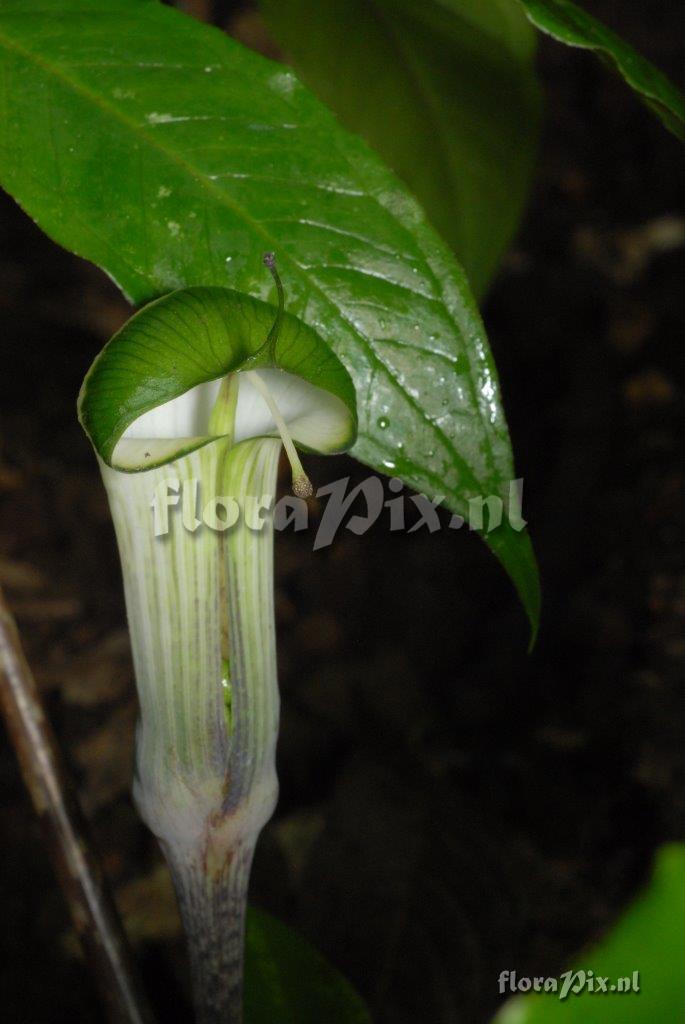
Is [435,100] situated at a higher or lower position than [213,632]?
higher

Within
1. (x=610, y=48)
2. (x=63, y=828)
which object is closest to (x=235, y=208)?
(x=610, y=48)

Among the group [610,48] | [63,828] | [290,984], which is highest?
[610,48]

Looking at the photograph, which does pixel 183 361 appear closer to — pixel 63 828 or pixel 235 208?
pixel 235 208

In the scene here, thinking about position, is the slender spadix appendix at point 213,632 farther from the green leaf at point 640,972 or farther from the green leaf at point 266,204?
the green leaf at point 640,972

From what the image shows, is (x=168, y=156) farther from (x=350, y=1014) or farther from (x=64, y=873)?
(x=350, y=1014)

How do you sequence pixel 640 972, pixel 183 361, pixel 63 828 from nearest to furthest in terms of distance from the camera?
pixel 640 972, pixel 183 361, pixel 63 828

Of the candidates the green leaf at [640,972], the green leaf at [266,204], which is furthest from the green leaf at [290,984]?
the green leaf at [640,972]

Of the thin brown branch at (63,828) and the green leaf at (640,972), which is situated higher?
the green leaf at (640,972)
